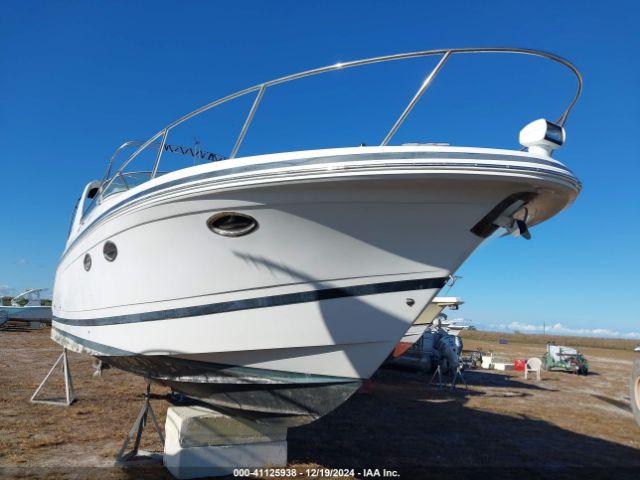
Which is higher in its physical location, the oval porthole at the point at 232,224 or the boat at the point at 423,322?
the oval porthole at the point at 232,224

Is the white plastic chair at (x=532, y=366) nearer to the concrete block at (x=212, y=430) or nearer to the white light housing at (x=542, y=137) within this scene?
the concrete block at (x=212, y=430)

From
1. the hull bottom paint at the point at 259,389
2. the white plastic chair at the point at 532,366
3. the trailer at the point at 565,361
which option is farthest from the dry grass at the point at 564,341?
the hull bottom paint at the point at 259,389

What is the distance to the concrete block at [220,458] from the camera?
15.0 feet

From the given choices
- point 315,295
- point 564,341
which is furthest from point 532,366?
point 564,341

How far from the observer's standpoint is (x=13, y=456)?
492 cm

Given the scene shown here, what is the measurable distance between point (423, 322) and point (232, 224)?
31.4 feet

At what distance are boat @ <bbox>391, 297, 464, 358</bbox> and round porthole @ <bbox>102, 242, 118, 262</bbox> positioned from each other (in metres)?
7.50

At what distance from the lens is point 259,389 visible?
419 cm

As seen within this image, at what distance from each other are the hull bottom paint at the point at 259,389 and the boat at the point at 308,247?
14 mm

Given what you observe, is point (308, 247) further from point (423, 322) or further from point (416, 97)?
point (423, 322)

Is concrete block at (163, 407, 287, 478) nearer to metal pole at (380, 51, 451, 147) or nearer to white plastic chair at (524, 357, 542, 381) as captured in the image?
metal pole at (380, 51, 451, 147)

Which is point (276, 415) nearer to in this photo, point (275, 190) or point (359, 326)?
point (359, 326)

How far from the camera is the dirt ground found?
17.2 feet

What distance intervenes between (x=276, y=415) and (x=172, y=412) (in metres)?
1.22
